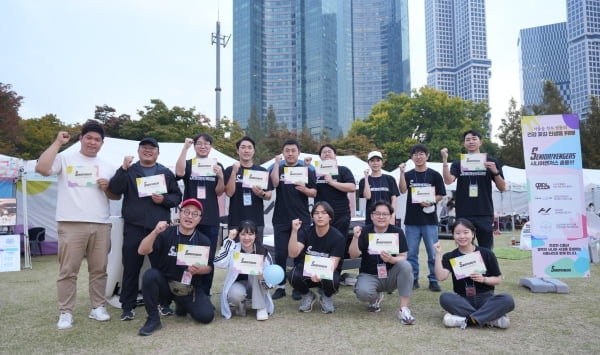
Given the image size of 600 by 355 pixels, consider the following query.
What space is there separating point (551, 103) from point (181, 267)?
3346 centimetres

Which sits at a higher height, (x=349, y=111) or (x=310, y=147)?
(x=349, y=111)

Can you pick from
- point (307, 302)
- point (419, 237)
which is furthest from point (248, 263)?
point (419, 237)

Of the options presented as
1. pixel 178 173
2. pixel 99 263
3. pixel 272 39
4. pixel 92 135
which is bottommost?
pixel 99 263

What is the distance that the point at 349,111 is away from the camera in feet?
259

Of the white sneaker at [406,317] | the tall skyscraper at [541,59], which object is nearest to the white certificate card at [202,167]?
the white sneaker at [406,317]

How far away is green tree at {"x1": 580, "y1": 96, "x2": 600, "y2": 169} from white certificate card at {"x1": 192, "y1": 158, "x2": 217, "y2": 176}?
2860 centimetres

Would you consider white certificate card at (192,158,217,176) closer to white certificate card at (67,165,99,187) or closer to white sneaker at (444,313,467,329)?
white certificate card at (67,165,99,187)

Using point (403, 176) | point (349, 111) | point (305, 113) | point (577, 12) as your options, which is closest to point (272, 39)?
point (305, 113)

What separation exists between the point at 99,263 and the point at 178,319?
0.95 meters

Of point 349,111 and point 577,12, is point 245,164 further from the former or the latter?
point 577,12

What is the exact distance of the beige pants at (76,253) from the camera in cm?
367

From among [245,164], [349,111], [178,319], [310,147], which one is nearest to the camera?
[178,319]

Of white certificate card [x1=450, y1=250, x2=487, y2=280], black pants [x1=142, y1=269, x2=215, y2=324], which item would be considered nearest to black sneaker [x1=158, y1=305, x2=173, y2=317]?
black pants [x1=142, y1=269, x2=215, y2=324]

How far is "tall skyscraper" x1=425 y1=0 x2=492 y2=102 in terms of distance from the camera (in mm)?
72250
